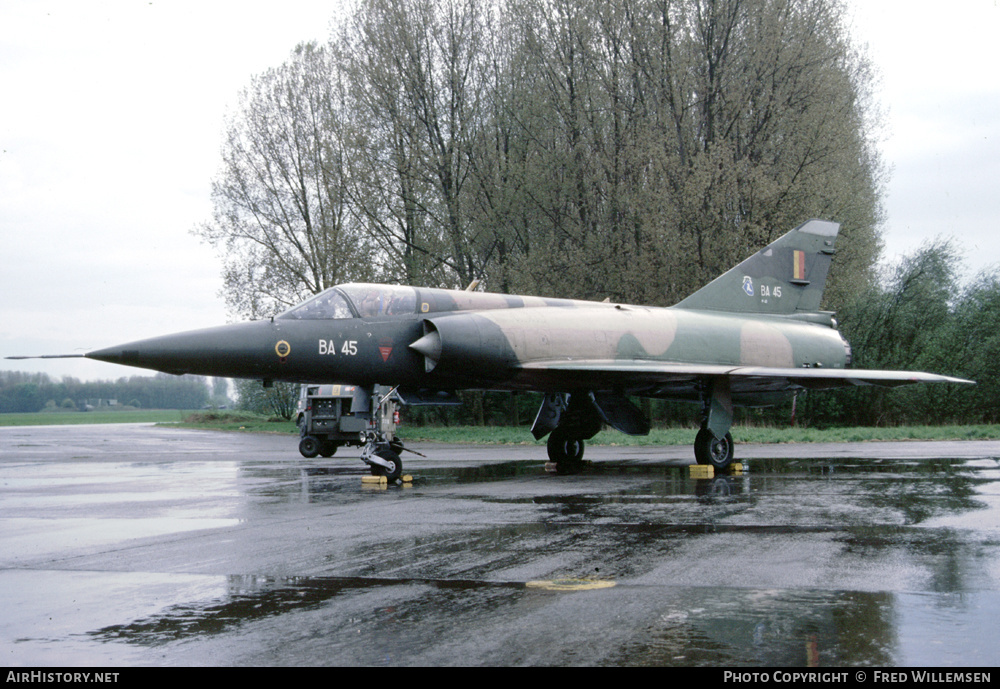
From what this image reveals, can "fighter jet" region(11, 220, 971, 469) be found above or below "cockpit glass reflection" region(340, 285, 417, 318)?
below

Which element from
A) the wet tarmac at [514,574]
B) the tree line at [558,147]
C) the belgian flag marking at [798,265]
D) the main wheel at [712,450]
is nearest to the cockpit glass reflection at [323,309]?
the wet tarmac at [514,574]

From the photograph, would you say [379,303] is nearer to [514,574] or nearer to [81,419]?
[514,574]

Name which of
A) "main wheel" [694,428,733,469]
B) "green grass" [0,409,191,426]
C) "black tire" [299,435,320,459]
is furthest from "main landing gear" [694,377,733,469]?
"green grass" [0,409,191,426]

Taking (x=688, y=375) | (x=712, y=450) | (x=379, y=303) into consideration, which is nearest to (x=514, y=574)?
(x=379, y=303)

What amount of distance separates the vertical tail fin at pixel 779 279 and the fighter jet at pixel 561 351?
0.11ft

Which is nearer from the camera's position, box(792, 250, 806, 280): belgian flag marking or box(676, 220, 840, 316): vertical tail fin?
box(676, 220, 840, 316): vertical tail fin

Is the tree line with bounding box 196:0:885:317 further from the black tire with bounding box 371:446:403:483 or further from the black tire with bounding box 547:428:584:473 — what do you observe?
the black tire with bounding box 371:446:403:483

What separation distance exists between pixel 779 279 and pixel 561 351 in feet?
18.7

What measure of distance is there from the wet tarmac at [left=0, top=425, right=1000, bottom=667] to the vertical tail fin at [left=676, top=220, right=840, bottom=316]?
5.35 metres

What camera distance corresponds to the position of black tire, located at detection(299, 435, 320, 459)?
1986 cm

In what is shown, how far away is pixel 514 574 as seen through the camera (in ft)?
18.4
